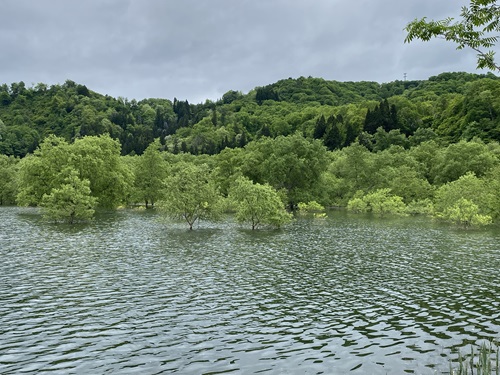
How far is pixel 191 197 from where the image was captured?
6147 cm

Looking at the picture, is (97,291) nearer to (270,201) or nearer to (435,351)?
(435,351)

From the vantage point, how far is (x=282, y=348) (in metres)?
17.2

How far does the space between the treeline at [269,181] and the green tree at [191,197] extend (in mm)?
152

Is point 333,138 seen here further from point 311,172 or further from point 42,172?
point 42,172

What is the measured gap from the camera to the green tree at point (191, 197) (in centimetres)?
6159

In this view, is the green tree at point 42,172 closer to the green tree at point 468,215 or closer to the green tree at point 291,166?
the green tree at point 291,166

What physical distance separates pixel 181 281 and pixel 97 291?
5.60 m

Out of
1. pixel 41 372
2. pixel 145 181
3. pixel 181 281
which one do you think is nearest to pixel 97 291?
pixel 181 281

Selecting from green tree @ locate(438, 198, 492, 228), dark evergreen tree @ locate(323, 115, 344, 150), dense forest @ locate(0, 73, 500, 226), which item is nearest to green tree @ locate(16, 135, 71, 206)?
dense forest @ locate(0, 73, 500, 226)

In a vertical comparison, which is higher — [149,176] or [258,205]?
[149,176]

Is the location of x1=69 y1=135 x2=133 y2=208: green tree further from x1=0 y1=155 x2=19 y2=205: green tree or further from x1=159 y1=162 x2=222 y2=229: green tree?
x1=0 y1=155 x2=19 y2=205: green tree

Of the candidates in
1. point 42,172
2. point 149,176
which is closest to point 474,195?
point 149,176

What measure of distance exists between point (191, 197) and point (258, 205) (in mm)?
10012

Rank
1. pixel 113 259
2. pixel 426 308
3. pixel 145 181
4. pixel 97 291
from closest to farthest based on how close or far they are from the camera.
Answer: pixel 426 308 < pixel 97 291 < pixel 113 259 < pixel 145 181
